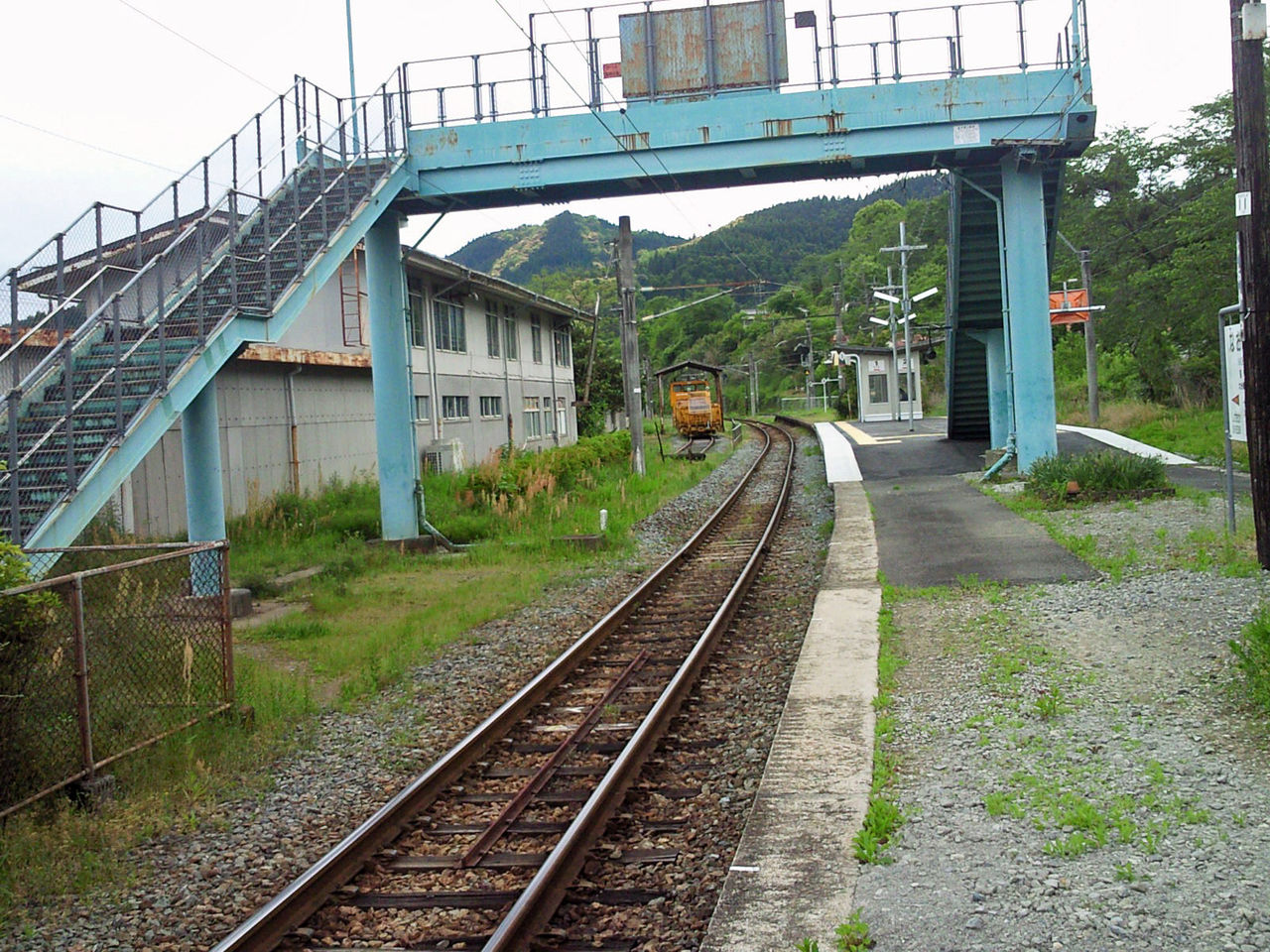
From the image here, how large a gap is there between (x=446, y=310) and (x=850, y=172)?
13721mm

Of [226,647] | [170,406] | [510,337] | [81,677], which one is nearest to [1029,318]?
[170,406]

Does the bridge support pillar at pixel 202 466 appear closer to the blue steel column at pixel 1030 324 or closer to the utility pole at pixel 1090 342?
the blue steel column at pixel 1030 324

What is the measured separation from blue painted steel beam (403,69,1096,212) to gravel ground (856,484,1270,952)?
31.9ft

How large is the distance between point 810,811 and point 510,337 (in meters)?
30.8

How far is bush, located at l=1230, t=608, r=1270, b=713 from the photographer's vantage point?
644 cm

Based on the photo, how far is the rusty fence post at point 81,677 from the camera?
653cm

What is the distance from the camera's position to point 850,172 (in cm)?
1808

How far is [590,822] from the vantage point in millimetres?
5902

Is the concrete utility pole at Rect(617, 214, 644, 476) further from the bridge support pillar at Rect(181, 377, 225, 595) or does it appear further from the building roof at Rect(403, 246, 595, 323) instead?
the bridge support pillar at Rect(181, 377, 225, 595)

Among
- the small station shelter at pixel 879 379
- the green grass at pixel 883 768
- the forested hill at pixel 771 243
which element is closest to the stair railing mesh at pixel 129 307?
the green grass at pixel 883 768

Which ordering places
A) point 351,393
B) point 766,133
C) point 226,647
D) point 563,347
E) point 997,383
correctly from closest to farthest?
1. point 226,647
2. point 766,133
3. point 997,383
4. point 351,393
5. point 563,347

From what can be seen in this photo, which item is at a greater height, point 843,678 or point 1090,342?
point 1090,342

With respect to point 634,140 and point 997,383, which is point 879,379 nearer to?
point 997,383

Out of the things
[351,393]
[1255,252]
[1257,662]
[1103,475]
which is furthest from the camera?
[351,393]
